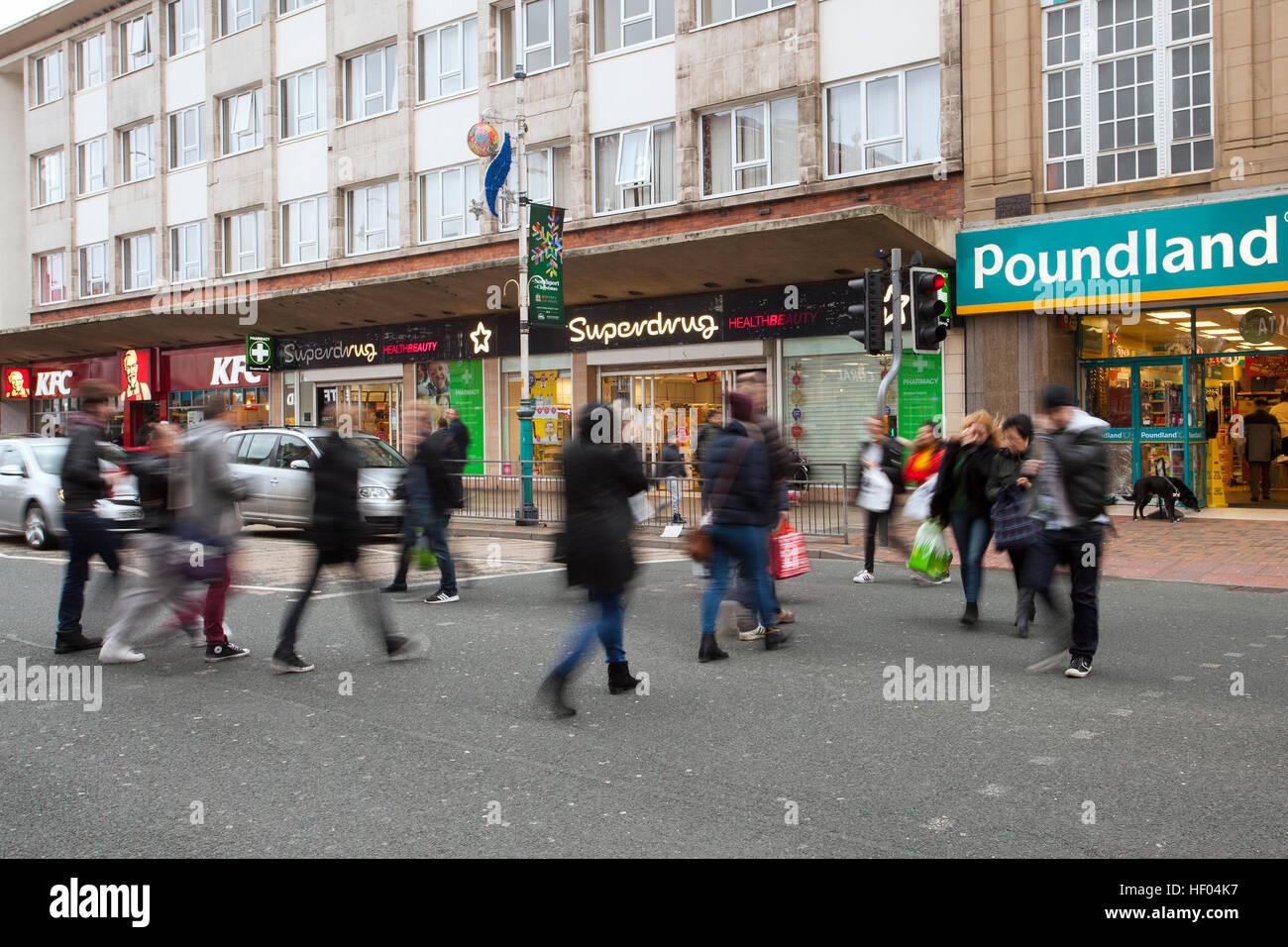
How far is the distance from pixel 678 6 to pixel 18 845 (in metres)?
19.8

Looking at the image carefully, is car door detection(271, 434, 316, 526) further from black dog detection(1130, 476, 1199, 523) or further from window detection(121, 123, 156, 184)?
window detection(121, 123, 156, 184)

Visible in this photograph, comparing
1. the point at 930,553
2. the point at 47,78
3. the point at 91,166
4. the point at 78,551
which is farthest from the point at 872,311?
the point at 47,78

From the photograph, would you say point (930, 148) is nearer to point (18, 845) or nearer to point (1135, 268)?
point (1135, 268)

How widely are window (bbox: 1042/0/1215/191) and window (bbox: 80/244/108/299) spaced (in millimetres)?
28667

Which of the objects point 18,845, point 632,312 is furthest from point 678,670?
point 632,312

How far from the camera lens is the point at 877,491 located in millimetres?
10773

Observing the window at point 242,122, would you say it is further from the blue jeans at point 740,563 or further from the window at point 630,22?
the blue jeans at point 740,563

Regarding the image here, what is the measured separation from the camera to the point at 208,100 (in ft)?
99.8

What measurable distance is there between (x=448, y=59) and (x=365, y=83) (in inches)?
117

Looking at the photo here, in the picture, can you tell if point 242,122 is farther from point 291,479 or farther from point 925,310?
point 925,310

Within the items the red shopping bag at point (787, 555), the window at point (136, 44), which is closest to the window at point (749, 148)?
the red shopping bag at point (787, 555)

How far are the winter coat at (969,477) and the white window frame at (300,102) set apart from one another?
2323 centimetres

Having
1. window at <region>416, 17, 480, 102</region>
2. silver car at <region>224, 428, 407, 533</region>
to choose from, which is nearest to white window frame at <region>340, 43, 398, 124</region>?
window at <region>416, 17, 480, 102</region>
